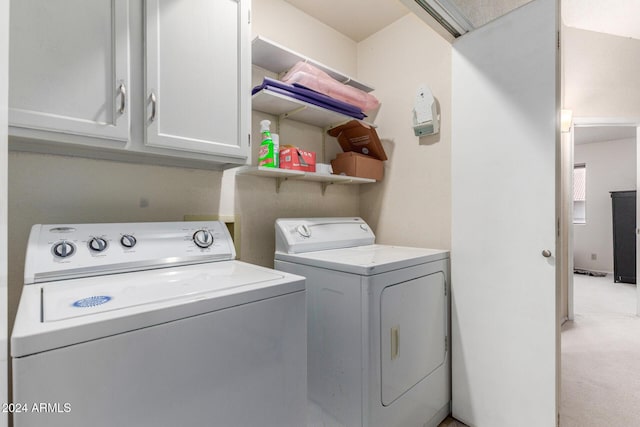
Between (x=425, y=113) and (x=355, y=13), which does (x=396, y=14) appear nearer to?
(x=355, y=13)

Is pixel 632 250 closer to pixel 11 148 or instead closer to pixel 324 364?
pixel 324 364

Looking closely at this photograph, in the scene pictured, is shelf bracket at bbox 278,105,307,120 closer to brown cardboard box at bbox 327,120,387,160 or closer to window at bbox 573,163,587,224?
brown cardboard box at bbox 327,120,387,160

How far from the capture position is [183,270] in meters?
1.22

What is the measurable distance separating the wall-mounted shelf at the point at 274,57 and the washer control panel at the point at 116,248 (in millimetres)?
1091

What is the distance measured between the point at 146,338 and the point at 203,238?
0.72 meters

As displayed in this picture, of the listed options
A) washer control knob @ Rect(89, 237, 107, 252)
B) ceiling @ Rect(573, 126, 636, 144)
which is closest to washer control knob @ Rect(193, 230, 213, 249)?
washer control knob @ Rect(89, 237, 107, 252)

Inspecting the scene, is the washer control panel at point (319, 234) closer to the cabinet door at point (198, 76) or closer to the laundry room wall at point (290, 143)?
the laundry room wall at point (290, 143)

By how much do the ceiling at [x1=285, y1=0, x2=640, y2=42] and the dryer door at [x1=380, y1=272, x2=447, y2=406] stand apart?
1.66 meters

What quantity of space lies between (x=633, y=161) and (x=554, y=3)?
6008 mm

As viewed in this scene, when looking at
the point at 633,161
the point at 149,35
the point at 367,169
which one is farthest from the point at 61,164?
the point at 633,161

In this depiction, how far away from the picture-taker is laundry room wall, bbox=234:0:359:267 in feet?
6.29

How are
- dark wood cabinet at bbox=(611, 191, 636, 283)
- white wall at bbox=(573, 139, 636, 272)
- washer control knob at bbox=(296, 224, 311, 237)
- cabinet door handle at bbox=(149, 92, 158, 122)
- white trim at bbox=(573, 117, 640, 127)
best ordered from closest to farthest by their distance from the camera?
cabinet door handle at bbox=(149, 92, 158, 122) < washer control knob at bbox=(296, 224, 311, 237) < white trim at bbox=(573, 117, 640, 127) < dark wood cabinet at bbox=(611, 191, 636, 283) < white wall at bbox=(573, 139, 636, 272)

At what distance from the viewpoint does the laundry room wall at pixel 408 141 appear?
203 cm

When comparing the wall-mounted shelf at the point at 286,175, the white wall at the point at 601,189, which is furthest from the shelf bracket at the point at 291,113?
the white wall at the point at 601,189
